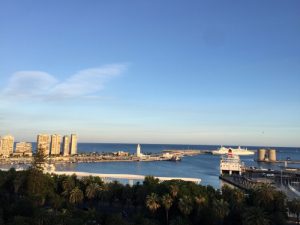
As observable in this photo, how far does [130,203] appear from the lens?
51719mm

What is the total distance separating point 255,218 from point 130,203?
20.3m

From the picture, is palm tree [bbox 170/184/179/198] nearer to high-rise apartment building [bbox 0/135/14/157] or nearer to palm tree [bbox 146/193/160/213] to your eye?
palm tree [bbox 146/193/160/213]

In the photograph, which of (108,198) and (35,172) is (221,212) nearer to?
(108,198)

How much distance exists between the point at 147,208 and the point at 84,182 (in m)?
15.0

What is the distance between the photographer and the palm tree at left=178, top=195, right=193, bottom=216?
41656mm

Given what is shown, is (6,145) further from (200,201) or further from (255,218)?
(255,218)

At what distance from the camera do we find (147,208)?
43.6 m


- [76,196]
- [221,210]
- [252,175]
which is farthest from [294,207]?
[252,175]

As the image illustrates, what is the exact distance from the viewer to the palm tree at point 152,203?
42.6 m

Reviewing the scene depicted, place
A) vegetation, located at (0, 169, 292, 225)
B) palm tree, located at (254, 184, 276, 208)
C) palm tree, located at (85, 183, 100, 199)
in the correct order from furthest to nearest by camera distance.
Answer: palm tree, located at (85, 183, 100, 199), palm tree, located at (254, 184, 276, 208), vegetation, located at (0, 169, 292, 225)

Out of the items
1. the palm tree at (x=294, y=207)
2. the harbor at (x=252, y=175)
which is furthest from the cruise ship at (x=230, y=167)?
the palm tree at (x=294, y=207)

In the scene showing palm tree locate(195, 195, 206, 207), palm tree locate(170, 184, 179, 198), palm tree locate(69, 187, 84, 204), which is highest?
palm tree locate(170, 184, 179, 198)

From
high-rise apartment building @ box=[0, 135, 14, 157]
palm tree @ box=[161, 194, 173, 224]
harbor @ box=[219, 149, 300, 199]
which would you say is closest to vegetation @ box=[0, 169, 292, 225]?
palm tree @ box=[161, 194, 173, 224]

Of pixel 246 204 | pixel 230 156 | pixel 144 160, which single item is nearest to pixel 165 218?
pixel 246 204
